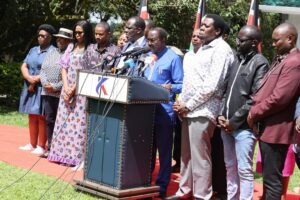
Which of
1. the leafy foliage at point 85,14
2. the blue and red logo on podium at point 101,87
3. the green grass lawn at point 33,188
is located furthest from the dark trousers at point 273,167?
the leafy foliage at point 85,14

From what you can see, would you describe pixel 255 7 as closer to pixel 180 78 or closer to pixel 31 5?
pixel 180 78

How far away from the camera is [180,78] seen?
565cm

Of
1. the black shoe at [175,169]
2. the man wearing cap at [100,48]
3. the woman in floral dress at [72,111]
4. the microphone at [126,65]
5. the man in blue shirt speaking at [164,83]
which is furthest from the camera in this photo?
the black shoe at [175,169]

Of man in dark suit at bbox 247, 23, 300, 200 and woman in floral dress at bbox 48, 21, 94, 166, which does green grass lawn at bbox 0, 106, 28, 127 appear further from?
man in dark suit at bbox 247, 23, 300, 200

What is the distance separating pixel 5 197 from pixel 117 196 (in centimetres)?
119

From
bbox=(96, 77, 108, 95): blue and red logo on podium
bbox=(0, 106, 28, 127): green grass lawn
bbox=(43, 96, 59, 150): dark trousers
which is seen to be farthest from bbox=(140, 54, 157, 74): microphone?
bbox=(0, 106, 28, 127): green grass lawn

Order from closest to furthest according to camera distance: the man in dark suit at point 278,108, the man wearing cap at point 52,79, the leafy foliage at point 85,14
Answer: the man in dark suit at point 278,108 < the man wearing cap at point 52,79 < the leafy foliage at point 85,14

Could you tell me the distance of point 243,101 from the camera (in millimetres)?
4957

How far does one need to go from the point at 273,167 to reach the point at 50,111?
3.94 metres

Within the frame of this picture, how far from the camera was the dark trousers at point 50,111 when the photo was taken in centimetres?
750

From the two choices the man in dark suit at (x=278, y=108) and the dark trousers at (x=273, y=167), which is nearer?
the man in dark suit at (x=278, y=108)

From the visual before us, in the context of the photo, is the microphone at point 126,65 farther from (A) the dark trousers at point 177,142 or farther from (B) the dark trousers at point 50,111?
(B) the dark trousers at point 50,111

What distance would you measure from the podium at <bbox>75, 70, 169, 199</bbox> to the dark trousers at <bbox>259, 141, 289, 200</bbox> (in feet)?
4.01

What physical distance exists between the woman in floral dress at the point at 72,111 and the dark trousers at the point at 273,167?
120 inches
